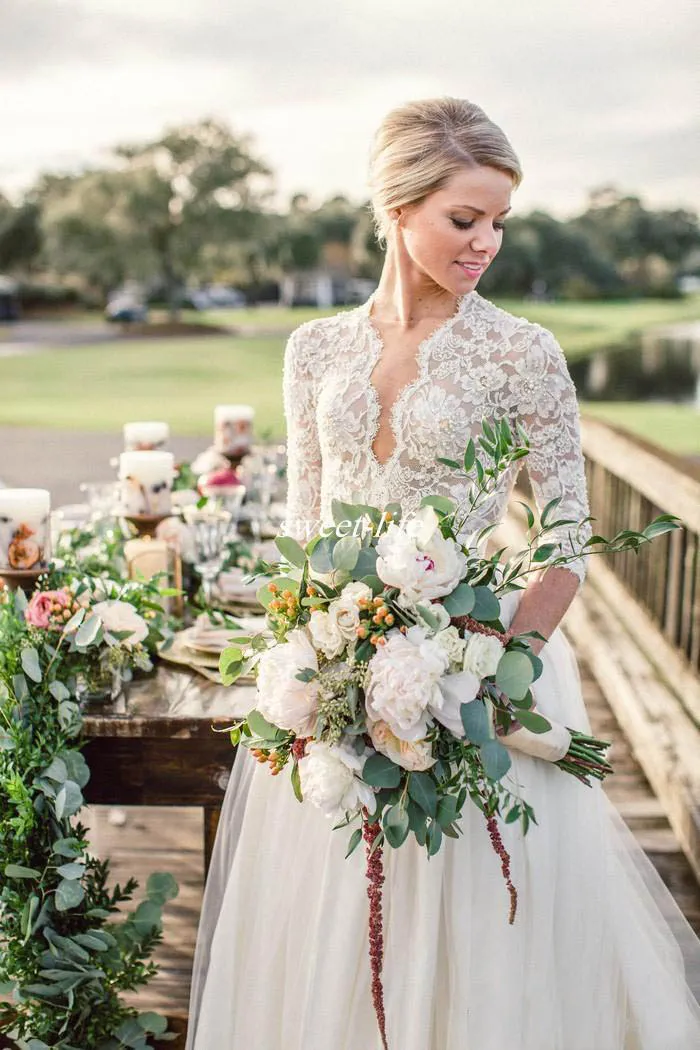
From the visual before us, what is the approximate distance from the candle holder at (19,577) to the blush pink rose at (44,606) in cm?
11

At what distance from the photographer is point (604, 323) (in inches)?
509

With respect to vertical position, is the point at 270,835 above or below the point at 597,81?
below

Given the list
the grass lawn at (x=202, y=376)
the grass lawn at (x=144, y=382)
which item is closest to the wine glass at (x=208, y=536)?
the grass lawn at (x=202, y=376)

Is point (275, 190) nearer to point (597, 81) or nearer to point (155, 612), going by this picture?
point (597, 81)

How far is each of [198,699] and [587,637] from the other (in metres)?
2.52

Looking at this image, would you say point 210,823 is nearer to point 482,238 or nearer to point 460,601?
point 460,601

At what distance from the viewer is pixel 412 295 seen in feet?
5.72

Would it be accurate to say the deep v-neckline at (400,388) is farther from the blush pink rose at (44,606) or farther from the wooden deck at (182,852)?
the wooden deck at (182,852)

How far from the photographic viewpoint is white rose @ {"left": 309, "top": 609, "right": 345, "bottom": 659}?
134cm

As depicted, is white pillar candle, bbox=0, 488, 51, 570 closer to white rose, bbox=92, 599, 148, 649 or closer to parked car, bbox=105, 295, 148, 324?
white rose, bbox=92, 599, 148, 649

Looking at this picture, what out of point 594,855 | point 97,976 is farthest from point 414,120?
point 97,976

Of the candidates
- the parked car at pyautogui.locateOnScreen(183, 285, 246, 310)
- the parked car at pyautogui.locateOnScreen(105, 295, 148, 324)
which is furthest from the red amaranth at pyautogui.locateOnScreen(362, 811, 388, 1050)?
the parked car at pyautogui.locateOnScreen(105, 295, 148, 324)

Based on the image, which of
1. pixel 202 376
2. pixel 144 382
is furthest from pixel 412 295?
pixel 202 376

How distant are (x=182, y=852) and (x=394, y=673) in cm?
176
